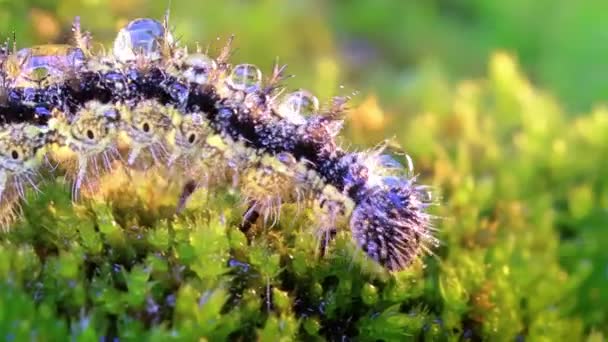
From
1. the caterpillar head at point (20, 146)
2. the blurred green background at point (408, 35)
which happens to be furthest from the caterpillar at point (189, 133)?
the blurred green background at point (408, 35)

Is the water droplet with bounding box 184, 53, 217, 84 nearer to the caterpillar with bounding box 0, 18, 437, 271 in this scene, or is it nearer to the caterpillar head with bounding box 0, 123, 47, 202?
the caterpillar with bounding box 0, 18, 437, 271

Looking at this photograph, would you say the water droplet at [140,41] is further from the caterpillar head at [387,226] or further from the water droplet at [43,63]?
the caterpillar head at [387,226]

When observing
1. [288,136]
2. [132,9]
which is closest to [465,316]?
[288,136]

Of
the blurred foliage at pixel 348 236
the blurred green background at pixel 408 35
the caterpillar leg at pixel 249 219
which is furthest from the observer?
the blurred green background at pixel 408 35

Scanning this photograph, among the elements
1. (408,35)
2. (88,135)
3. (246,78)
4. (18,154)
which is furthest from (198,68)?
(408,35)

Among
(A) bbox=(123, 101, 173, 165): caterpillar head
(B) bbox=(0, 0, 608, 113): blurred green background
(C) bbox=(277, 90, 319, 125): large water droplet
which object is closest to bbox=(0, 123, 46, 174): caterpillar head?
(A) bbox=(123, 101, 173, 165): caterpillar head
